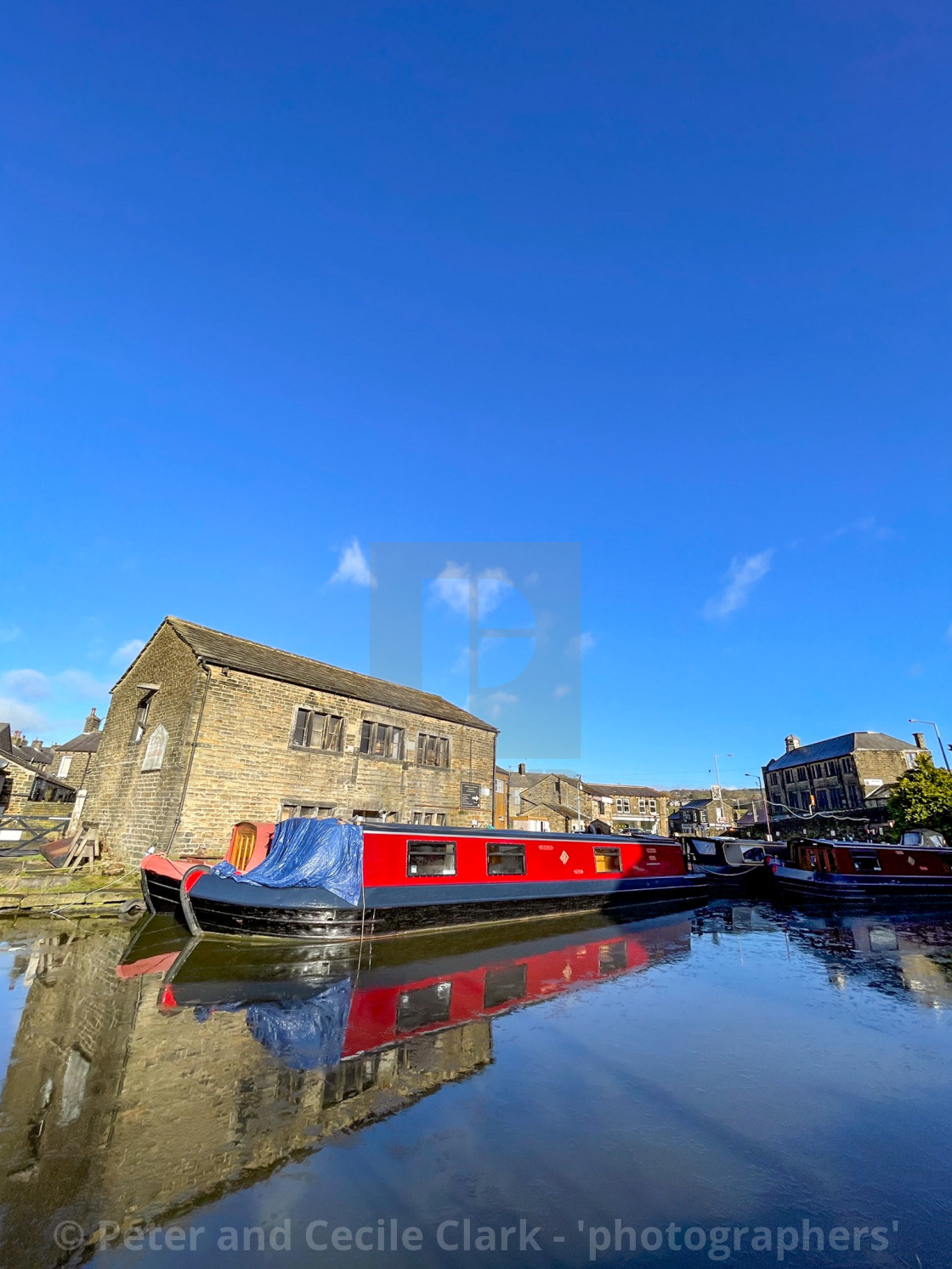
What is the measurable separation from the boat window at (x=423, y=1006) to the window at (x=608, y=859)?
10.1 metres

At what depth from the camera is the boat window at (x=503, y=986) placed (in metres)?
8.65

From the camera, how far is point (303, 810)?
747 inches

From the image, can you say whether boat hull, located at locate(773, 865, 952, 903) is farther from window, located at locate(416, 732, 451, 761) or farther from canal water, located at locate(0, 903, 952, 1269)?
window, located at locate(416, 732, 451, 761)

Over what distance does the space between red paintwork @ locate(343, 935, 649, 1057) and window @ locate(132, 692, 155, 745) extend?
1425 cm

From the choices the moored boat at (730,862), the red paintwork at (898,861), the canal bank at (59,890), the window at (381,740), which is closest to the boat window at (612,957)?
the window at (381,740)

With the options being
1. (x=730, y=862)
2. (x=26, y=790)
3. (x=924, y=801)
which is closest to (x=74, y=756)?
(x=26, y=790)

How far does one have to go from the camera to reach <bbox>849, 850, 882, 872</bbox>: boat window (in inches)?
907

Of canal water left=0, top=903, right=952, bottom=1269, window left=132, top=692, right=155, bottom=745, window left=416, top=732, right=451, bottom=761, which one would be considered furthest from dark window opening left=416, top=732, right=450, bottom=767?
canal water left=0, top=903, right=952, bottom=1269

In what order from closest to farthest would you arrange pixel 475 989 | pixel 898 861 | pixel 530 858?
pixel 475 989 < pixel 530 858 < pixel 898 861

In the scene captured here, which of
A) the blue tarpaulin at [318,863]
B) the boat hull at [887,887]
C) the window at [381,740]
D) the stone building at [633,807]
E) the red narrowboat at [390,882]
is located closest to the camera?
the red narrowboat at [390,882]

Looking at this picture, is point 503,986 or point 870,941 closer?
point 503,986

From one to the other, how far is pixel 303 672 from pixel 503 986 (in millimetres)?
14079

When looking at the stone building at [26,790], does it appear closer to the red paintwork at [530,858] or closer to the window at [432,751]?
the window at [432,751]

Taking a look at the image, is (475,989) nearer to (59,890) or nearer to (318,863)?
(318,863)
